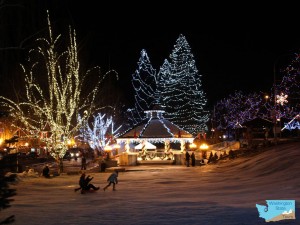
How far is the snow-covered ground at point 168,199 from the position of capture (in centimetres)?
1650

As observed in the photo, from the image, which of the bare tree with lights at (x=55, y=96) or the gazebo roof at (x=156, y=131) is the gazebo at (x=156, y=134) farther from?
the bare tree with lights at (x=55, y=96)

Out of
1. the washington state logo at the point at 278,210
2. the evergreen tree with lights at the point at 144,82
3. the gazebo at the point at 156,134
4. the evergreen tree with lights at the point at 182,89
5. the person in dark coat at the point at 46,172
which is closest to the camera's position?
the washington state logo at the point at 278,210

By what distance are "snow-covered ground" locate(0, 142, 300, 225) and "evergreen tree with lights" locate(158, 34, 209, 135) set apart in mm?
40012

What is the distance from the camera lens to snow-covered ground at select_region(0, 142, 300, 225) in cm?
1650

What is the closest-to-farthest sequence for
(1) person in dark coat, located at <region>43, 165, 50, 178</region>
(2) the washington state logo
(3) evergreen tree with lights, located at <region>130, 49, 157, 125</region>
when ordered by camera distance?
(2) the washington state logo < (1) person in dark coat, located at <region>43, 165, 50, 178</region> < (3) evergreen tree with lights, located at <region>130, 49, 157, 125</region>

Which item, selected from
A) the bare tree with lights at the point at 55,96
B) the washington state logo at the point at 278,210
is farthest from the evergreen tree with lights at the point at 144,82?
the washington state logo at the point at 278,210

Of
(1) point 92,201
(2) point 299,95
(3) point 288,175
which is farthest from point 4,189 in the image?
(2) point 299,95

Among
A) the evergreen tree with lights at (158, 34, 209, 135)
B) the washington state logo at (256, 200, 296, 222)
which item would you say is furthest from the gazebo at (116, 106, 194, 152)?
the washington state logo at (256, 200, 296, 222)

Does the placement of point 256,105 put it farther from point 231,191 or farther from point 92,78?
point 231,191

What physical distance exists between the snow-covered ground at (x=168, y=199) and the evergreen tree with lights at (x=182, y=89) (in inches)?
1575

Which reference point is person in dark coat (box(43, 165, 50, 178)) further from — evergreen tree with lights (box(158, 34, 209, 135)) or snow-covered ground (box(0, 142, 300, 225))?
evergreen tree with lights (box(158, 34, 209, 135))

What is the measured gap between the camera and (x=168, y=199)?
2156cm

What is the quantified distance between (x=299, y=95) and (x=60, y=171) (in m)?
29.2

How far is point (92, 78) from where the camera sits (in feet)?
205
